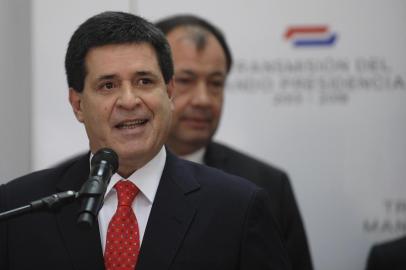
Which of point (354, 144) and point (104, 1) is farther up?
point (104, 1)

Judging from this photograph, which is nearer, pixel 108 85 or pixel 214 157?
pixel 108 85

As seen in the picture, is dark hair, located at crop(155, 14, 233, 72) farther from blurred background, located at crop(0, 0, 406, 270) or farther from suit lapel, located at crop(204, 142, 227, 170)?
suit lapel, located at crop(204, 142, 227, 170)

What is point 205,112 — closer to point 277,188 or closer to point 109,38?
point 277,188

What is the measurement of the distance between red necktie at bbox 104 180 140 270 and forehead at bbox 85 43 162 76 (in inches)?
14.5

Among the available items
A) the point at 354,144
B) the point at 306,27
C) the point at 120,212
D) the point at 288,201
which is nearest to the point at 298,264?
the point at 288,201

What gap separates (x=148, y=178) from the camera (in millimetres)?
2211

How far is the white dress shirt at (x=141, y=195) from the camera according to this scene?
2133mm

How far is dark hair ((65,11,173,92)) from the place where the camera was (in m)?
2.20

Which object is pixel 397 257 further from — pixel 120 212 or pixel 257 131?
pixel 120 212

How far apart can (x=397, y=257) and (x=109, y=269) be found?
171 centimetres

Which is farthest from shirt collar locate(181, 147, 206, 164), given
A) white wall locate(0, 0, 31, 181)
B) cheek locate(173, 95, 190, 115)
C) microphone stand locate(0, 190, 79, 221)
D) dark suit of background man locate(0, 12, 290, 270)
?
microphone stand locate(0, 190, 79, 221)

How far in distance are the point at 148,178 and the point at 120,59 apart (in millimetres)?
362

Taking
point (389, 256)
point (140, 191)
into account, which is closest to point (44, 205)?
point (140, 191)

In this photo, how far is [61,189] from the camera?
2.21 m
